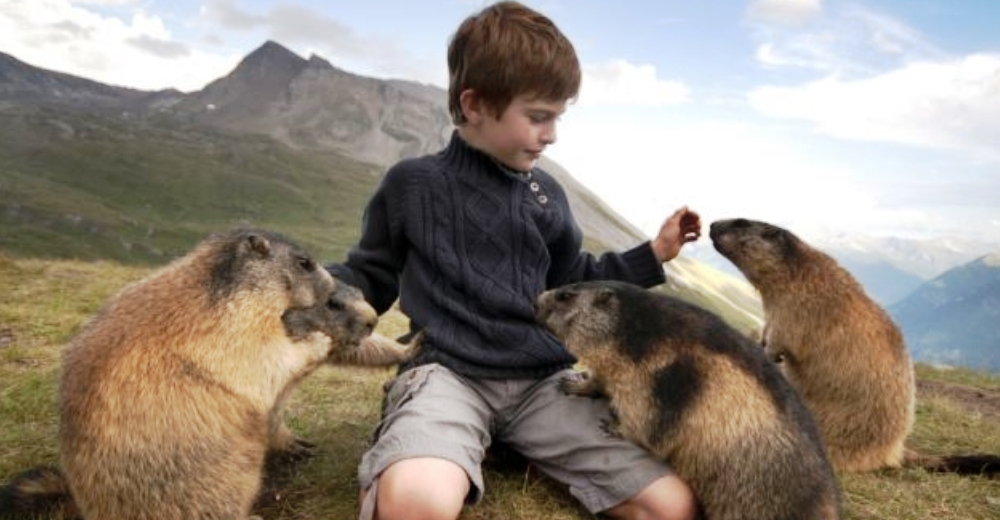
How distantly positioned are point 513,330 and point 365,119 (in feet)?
589

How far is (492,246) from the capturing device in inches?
220

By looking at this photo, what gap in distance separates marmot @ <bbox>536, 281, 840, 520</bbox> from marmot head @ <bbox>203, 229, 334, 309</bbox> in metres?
1.98

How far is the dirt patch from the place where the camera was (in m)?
11.9

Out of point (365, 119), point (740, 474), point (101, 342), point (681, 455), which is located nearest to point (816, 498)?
point (740, 474)

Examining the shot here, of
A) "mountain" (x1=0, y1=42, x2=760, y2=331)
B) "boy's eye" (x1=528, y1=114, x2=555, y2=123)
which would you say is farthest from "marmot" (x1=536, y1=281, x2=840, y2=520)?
"mountain" (x1=0, y1=42, x2=760, y2=331)

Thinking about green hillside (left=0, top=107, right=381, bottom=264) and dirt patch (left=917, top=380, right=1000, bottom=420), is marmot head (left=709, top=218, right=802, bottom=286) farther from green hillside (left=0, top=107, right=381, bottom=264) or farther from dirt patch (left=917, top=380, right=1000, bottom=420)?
green hillside (left=0, top=107, right=381, bottom=264)

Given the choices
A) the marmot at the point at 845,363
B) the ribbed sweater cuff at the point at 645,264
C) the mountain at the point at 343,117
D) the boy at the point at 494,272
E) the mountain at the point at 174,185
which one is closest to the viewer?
the boy at the point at 494,272

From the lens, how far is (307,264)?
488cm

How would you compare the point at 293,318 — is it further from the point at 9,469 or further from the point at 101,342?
the point at 9,469

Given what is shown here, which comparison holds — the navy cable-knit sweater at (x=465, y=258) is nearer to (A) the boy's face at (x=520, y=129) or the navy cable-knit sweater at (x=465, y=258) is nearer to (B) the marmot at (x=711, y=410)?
(A) the boy's face at (x=520, y=129)

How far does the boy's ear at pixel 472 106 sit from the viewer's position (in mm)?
5520

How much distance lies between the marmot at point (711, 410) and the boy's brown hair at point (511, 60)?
159cm

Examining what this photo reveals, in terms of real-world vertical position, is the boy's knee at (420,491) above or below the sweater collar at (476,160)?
below

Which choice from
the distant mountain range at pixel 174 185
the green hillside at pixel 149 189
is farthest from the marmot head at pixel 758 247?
the green hillside at pixel 149 189
